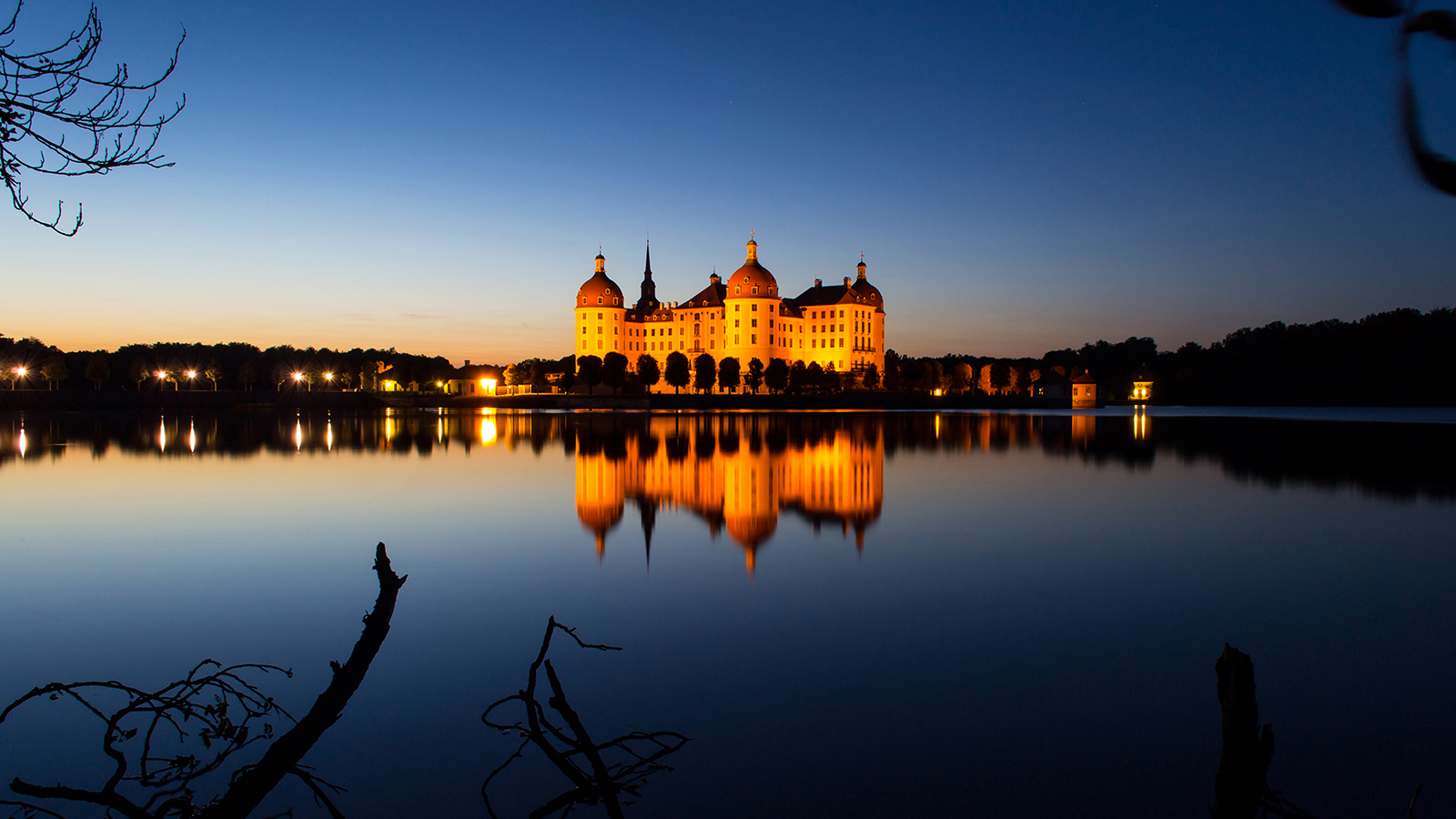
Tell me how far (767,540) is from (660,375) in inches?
3736

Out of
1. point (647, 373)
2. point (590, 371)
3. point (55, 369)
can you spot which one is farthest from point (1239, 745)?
point (55, 369)

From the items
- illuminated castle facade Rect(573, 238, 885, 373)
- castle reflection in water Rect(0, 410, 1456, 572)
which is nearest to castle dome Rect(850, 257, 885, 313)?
illuminated castle facade Rect(573, 238, 885, 373)

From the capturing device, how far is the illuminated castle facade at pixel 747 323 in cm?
10644

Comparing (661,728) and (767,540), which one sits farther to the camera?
(767,540)

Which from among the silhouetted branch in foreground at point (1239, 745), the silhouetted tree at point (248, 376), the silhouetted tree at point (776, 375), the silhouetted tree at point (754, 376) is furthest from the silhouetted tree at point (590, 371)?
the silhouetted branch in foreground at point (1239, 745)

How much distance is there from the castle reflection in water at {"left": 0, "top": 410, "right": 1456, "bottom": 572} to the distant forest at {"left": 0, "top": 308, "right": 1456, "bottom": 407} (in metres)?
39.9

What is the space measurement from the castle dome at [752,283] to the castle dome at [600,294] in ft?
54.9

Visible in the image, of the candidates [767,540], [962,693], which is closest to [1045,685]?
[962,693]

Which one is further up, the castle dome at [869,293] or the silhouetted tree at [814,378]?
the castle dome at [869,293]

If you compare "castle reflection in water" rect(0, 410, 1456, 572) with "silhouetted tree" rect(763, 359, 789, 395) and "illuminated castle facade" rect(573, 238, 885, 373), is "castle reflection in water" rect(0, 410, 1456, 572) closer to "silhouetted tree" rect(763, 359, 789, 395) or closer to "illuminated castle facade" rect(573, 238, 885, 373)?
"silhouetted tree" rect(763, 359, 789, 395)

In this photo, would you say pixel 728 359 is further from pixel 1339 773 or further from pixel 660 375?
pixel 1339 773

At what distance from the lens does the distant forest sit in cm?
7762

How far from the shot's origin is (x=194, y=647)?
6738 mm

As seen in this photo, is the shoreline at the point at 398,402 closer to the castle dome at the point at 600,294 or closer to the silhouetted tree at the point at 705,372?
the silhouetted tree at the point at 705,372
